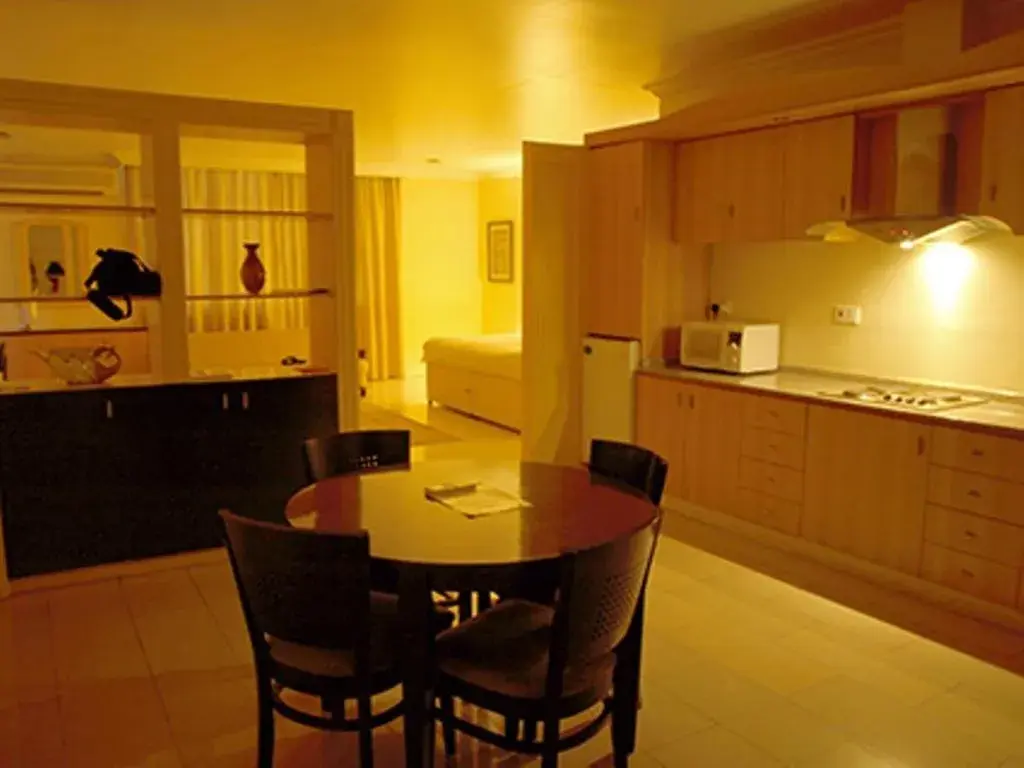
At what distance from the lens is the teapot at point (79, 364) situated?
393 centimetres

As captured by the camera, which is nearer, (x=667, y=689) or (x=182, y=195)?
(x=667, y=689)

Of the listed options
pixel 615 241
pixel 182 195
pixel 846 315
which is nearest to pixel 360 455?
pixel 182 195

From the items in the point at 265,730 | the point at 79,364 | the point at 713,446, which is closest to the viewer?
the point at 265,730

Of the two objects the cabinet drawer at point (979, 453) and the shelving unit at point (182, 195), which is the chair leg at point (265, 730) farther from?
the cabinet drawer at point (979, 453)

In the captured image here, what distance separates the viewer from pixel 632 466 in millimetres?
2938

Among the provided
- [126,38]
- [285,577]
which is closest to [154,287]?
[126,38]

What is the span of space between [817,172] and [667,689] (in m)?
2.74

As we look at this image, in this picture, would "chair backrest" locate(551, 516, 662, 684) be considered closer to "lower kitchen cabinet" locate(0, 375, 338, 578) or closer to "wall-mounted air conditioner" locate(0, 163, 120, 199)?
"lower kitchen cabinet" locate(0, 375, 338, 578)

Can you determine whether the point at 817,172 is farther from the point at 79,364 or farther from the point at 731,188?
the point at 79,364

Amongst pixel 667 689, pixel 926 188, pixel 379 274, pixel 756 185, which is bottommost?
pixel 667 689

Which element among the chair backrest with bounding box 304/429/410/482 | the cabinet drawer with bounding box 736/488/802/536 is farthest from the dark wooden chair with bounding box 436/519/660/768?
A: the cabinet drawer with bounding box 736/488/802/536

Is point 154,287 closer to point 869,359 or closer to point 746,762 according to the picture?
point 746,762

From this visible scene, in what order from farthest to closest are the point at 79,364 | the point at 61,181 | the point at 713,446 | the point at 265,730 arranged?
the point at 61,181 → the point at 713,446 → the point at 79,364 → the point at 265,730

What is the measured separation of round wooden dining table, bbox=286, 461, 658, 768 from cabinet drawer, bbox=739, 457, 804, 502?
70.5 inches
